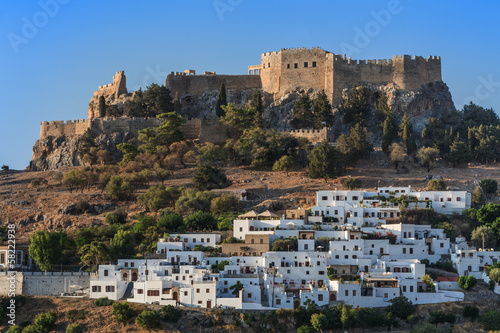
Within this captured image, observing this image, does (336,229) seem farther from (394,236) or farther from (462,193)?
(462,193)

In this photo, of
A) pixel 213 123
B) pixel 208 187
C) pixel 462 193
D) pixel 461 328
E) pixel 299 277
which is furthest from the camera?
pixel 213 123

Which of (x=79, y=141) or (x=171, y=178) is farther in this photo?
(x=79, y=141)

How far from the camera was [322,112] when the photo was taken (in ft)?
217

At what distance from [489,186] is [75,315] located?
27.0 metres

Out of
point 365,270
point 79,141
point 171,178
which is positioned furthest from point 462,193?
point 79,141

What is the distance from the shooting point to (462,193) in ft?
178

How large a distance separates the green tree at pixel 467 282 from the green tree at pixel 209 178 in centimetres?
1894

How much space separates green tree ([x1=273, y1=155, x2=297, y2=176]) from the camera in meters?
61.3

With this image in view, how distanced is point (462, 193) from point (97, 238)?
20.7 metres

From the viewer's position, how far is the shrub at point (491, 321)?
42312mm

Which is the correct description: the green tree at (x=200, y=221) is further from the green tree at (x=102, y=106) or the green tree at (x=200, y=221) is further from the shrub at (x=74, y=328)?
the green tree at (x=102, y=106)

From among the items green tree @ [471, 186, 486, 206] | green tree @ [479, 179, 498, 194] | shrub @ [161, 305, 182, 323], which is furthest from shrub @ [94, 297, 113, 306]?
green tree @ [479, 179, 498, 194]

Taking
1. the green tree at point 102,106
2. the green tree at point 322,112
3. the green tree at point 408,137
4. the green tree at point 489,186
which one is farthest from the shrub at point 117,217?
the green tree at point 489,186

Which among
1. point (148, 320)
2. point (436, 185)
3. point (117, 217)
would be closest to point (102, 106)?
point (117, 217)
